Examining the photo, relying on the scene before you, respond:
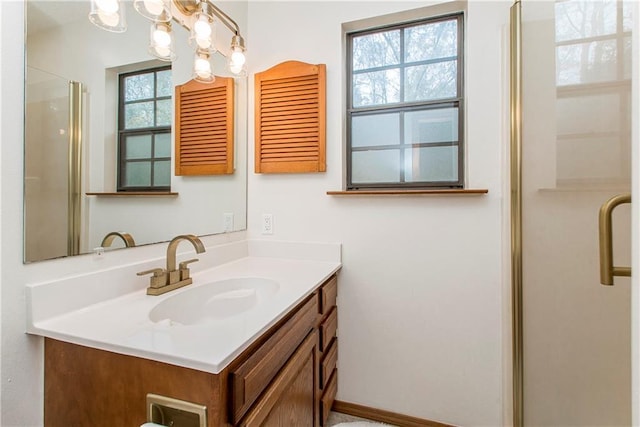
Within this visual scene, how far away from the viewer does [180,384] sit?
680mm

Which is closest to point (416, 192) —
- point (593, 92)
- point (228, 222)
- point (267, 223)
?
point (593, 92)

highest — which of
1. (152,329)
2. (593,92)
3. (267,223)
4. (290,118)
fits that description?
(290,118)

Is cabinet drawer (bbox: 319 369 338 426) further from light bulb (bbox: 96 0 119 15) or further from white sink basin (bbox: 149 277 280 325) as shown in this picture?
light bulb (bbox: 96 0 119 15)

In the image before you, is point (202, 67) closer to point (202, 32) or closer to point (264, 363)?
point (202, 32)

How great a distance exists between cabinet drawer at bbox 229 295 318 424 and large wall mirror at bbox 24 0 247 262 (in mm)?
676

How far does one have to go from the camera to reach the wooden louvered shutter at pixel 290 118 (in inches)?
65.2

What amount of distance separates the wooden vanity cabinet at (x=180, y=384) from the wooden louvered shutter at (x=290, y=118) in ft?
2.99

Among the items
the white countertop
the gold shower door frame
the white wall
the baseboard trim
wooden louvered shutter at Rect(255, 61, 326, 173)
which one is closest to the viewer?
the white countertop

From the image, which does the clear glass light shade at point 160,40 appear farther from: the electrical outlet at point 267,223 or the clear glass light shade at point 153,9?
the electrical outlet at point 267,223

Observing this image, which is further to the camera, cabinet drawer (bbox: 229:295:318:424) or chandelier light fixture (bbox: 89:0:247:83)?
chandelier light fixture (bbox: 89:0:247:83)

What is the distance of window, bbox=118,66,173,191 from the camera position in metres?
1.11

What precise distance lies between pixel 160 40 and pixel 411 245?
147 centimetres

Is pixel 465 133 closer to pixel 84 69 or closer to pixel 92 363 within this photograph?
pixel 84 69

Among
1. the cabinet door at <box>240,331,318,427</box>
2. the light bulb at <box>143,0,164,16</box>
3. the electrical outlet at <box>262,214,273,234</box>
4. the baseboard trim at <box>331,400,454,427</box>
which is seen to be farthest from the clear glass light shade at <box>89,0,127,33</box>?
the baseboard trim at <box>331,400,454,427</box>
